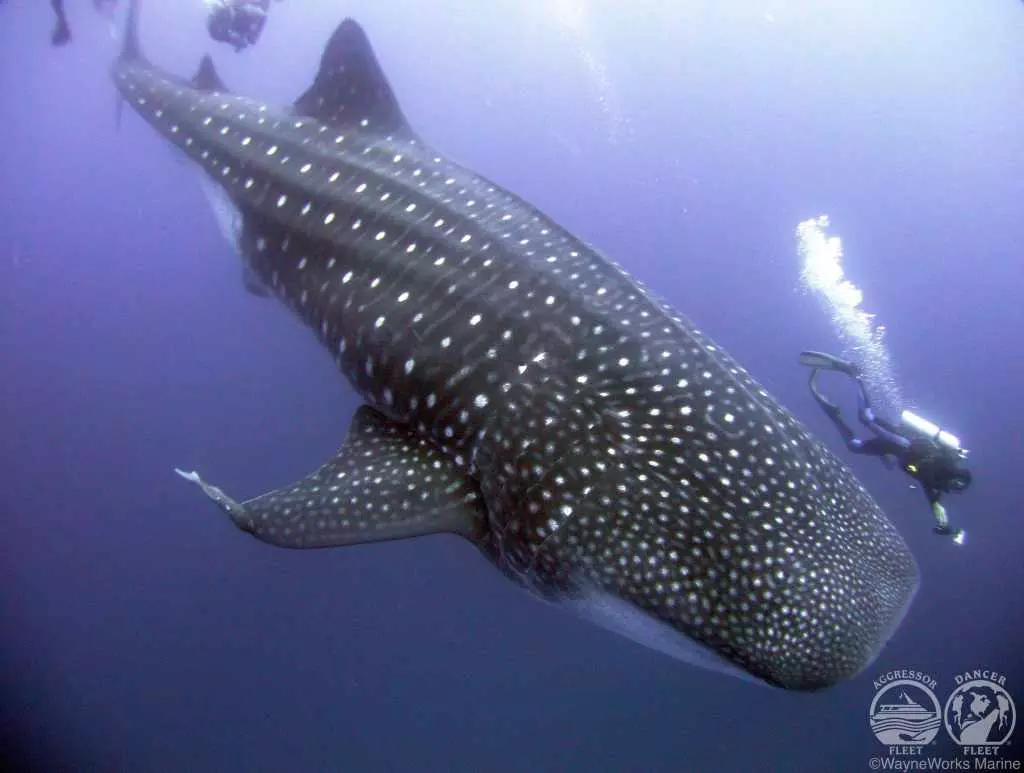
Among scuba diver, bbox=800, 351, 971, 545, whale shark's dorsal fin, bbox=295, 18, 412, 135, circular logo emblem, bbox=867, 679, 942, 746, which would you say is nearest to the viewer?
whale shark's dorsal fin, bbox=295, 18, 412, 135

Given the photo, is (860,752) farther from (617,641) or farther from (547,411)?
(547,411)

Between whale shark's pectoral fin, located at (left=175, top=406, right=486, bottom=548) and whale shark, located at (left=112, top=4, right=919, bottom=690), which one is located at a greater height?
whale shark, located at (left=112, top=4, right=919, bottom=690)

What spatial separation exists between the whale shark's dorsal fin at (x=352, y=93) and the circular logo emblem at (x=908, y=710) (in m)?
7.64

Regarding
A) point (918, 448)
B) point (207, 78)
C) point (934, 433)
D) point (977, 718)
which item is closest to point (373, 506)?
point (207, 78)

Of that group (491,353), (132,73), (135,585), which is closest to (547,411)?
(491,353)

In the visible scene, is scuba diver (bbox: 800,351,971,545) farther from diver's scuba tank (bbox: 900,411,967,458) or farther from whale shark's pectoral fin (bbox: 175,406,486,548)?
whale shark's pectoral fin (bbox: 175,406,486,548)

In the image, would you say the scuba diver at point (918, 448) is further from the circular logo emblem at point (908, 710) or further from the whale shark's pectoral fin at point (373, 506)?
the whale shark's pectoral fin at point (373, 506)

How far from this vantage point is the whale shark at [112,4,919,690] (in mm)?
2541

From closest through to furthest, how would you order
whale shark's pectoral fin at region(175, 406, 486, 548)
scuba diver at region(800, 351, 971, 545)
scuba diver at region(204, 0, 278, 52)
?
whale shark's pectoral fin at region(175, 406, 486, 548) → scuba diver at region(800, 351, 971, 545) → scuba diver at region(204, 0, 278, 52)

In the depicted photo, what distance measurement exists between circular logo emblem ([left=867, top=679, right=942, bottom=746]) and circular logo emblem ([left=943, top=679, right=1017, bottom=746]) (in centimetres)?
15
